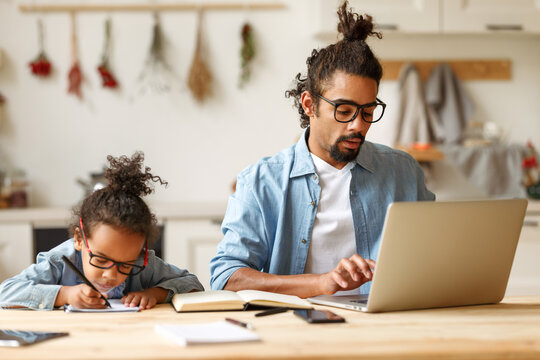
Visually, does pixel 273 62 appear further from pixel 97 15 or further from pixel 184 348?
pixel 184 348

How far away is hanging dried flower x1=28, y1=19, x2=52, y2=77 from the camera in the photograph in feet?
11.2

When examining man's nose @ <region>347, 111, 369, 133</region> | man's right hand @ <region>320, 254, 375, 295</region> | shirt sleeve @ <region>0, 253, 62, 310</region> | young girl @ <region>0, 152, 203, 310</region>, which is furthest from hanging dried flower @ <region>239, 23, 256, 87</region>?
shirt sleeve @ <region>0, 253, 62, 310</region>

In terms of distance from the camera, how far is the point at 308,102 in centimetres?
191

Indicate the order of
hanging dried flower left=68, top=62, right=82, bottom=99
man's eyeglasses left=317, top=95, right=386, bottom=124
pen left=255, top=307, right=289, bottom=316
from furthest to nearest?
hanging dried flower left=68, top=62, right=82, bottom=99 → man's eyeglasses left=317, top=95, right=386, bottom=124 → pen left=255, top=307, right=289, bottom=316

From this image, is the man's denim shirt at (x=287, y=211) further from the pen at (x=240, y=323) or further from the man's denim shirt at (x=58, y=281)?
the pen at (x=240, y=323)

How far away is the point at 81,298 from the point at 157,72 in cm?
226

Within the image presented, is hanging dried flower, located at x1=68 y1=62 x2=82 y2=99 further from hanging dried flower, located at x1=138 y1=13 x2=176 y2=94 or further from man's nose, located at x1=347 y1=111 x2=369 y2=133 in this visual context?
man's nose, located at x1=347 y1=111 x2=369 y2=133

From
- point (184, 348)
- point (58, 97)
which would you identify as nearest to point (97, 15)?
point (58, 97)

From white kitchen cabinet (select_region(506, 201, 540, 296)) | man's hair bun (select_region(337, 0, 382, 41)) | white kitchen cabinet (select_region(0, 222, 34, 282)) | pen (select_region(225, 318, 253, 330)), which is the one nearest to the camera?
pen (select_region(225, 318, 253, 330))

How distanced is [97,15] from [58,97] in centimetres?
48

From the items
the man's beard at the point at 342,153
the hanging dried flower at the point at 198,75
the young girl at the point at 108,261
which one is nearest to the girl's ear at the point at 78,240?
the young girl at the point at 108,261

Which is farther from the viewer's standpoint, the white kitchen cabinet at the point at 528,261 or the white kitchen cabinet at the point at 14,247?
the white kitchen cabinet at the point at 528,261

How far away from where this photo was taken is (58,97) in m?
3.49

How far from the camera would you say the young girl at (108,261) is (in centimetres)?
143
